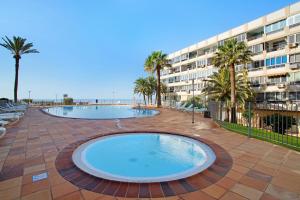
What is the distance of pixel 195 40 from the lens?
3170 centimetres

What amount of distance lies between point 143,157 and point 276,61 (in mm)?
22478

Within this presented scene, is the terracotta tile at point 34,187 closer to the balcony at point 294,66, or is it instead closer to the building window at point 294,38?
the balcony at point 294,66

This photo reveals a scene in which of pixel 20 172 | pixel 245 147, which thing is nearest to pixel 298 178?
pixel 245 147

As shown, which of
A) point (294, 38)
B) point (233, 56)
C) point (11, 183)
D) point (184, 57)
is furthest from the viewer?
point (184, 57)

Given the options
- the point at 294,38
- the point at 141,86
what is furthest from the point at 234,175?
the point at 141,86

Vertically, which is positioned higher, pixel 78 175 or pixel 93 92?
pixel 93 92

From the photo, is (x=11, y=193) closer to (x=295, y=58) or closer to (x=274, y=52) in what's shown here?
(x=295, y=58)

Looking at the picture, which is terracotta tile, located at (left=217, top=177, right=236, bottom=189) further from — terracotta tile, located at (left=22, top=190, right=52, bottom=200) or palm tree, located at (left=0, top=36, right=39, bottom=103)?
palm tree, located at (left=0, top=36, right=39, bottom=103)

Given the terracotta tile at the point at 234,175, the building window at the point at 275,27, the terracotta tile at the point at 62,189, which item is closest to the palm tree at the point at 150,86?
the building window at the point at 275,27

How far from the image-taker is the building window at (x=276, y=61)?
1888 cm

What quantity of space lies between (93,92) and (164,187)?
5063 cm

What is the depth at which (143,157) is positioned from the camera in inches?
216

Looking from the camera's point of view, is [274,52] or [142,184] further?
[274,52]

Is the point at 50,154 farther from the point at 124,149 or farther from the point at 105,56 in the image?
the point at 105,56
